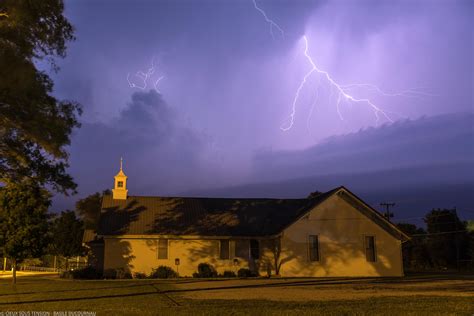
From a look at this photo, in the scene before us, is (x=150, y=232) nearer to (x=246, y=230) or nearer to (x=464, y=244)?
(x=246, y=230)

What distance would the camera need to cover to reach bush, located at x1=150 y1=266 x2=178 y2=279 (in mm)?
30297

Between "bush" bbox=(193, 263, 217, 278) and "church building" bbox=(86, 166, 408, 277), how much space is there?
415mm

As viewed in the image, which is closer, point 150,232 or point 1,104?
point 1,104

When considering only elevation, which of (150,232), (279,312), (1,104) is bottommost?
(279,312)

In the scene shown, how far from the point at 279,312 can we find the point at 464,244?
4081 cm

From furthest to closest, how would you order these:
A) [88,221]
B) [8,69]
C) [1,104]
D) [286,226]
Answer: [88,221] < [286,226] < [1,104] < [8,69]

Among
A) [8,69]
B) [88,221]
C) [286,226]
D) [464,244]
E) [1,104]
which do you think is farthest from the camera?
[88,221]

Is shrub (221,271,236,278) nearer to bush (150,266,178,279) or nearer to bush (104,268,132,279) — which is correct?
bush (150,266,178,279)

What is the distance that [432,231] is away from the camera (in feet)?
163

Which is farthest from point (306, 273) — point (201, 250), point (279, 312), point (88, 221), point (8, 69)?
point (88, 221)

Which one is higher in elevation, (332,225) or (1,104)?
(1,104)

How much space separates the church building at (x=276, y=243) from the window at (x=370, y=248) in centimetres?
3

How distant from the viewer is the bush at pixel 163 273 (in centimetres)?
3030

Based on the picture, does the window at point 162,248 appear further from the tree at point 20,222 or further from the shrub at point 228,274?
the tree at point 20,222
